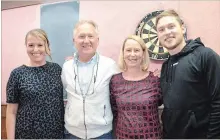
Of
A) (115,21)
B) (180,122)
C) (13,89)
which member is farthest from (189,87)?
(115,21)

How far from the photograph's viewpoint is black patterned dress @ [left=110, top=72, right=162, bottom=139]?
4.62 feet

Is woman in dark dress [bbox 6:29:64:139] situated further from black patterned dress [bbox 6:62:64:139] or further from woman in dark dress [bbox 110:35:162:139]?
woman in dark dress [bbox 110:35:162:139]

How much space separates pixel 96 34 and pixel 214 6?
1185mm

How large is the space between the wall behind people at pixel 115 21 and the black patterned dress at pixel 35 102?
3.14 ft

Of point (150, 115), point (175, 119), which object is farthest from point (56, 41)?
point (175, 119)

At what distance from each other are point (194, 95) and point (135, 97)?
0.34 m

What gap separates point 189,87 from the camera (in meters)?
1.25

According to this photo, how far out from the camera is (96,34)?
5.06 ft

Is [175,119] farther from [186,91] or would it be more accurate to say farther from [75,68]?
[75,68]

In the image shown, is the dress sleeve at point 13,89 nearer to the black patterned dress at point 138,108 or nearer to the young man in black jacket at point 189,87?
the black patterned dress at point 138,108

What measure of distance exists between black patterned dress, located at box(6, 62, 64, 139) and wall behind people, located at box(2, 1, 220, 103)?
0.96 meters

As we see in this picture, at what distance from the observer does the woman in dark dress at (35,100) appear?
1489 millimetres

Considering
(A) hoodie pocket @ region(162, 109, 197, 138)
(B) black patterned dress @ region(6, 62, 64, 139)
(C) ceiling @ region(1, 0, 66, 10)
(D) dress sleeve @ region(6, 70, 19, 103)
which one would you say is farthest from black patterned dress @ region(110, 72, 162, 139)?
(C) ceiling @ region(1, 0, 66, 10)

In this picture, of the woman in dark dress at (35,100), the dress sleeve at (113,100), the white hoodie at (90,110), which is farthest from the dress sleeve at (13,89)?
the dress sleeve at (113,100)
